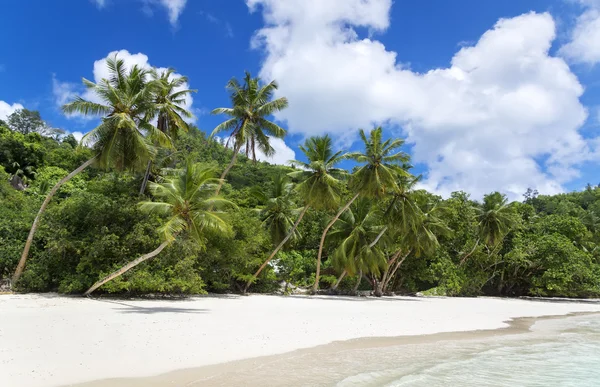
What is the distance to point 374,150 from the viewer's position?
76.7 ft

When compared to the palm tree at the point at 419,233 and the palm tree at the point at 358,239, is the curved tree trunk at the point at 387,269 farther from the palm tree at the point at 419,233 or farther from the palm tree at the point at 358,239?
the palm tree at the point at 358,239

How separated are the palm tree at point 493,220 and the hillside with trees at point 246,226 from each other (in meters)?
0.12

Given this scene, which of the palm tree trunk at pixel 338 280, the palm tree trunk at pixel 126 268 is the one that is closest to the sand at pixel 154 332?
the palm tree trunk at pixel 126 268

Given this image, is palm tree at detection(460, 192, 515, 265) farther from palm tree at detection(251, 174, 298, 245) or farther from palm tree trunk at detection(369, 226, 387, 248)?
palm tree at detection(251, 174, 298, 245)

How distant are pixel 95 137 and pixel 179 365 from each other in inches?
497

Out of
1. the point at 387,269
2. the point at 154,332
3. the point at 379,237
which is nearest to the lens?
the point at 154,332

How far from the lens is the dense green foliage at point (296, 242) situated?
16.5m

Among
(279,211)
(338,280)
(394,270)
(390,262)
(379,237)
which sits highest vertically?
(279,211)

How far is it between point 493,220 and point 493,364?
1042 inches

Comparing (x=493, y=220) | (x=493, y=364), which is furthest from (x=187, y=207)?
(x=493, y=220)

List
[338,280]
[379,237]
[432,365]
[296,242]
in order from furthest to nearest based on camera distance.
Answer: [296,242] → [338,280] → [379,237] → [432,365]

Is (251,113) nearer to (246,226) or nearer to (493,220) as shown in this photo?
(246,226)

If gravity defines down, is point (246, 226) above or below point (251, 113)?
below

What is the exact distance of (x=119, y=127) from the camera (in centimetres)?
1577
